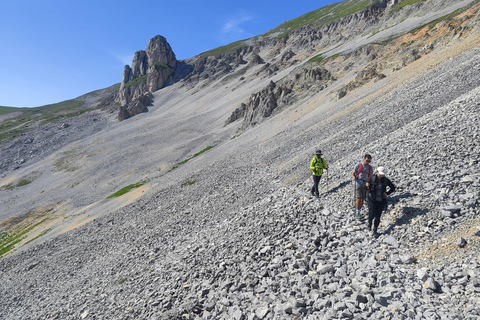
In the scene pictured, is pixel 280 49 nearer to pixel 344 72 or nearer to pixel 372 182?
pixel 344 72

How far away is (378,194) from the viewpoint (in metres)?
9.73

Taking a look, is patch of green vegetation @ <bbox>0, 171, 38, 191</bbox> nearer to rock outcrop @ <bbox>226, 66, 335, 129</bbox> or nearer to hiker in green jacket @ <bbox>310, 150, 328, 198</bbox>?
rock outcrop @ <bbox>226, 66, 335, 129</bbox>

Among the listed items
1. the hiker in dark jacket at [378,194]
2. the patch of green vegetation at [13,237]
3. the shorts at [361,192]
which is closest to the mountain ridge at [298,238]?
the hiker in dark jacket at [378,194]

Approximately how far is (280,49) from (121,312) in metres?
187

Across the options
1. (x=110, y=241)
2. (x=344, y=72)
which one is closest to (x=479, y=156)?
(x=110, y=241)

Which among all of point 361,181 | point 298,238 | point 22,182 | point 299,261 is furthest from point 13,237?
point 361,181

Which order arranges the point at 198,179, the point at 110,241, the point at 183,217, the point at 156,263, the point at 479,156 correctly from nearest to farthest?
the point at 479,156 < the point at 156,263 < the point at 183,217 < the point at 110,241 < the point at 198,179

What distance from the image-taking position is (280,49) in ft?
589

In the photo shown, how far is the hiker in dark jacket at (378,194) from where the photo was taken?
32.0 ft

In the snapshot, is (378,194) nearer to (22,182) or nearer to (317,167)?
(317,167)

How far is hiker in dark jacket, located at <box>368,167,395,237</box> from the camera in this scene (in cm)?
974

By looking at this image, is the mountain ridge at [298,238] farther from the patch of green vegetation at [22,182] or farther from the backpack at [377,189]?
the patch of green vegetation at [22,182]

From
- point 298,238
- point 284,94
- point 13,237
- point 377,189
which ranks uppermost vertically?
point 284,94

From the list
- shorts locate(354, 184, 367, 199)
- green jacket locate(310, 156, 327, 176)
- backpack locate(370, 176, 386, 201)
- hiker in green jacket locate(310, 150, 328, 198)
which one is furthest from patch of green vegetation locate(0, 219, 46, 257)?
backpack locate(370, 176, 386, 201)
